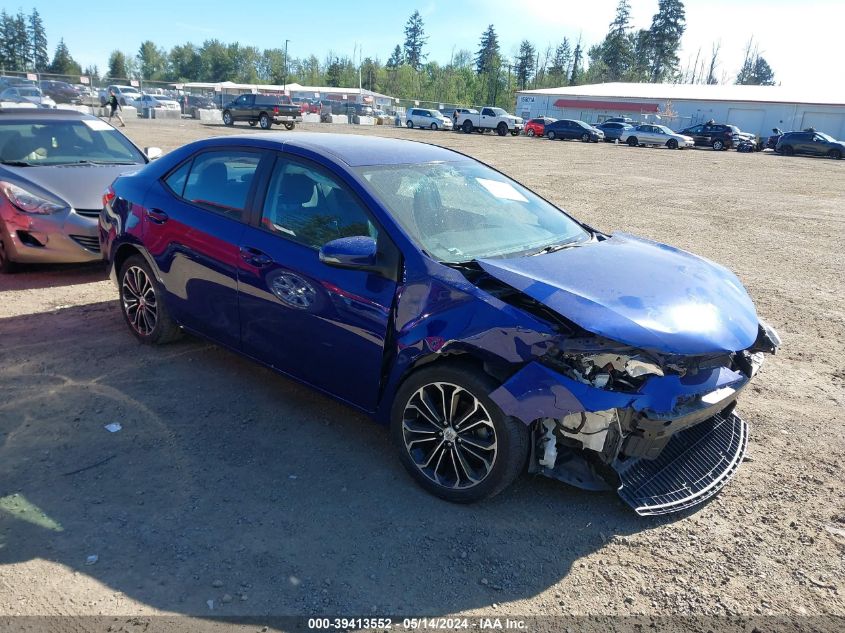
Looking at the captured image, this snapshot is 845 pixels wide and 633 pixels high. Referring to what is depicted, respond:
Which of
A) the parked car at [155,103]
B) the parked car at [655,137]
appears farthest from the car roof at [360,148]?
the parked car at [155,103]

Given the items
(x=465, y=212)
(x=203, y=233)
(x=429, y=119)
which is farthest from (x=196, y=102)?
(x=465, y=212)

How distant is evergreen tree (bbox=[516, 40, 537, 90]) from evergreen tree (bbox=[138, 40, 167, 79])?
72.3m

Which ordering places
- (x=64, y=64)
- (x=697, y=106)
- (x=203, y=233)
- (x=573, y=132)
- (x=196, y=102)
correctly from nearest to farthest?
(x=203, y=233), (x=573, y=132), (x=196, y=102), (x=697, y=106), (x=64, y=64)

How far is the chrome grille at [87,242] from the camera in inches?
252

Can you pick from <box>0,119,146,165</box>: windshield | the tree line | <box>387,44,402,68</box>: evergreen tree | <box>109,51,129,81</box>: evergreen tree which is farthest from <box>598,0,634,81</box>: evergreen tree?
<box>0,119,146,165</box>: windshield

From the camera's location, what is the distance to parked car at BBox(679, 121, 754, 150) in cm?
3959

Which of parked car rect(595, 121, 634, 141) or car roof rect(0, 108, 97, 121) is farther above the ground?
car roof rect(0, 108, 97, 121)

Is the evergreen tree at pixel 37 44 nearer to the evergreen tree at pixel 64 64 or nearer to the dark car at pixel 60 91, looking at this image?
the evergreen tree at pixel 64 64

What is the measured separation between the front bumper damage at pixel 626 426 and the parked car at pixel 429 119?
43.9 metres

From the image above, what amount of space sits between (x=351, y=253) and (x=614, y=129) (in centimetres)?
4293

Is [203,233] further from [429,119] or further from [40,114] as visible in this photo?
[429,119]

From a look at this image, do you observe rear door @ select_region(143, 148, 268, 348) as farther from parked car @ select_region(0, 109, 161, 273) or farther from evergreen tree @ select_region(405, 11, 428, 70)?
evergreen tree @ select_region(405, 11, 428, 70)

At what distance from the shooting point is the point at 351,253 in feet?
10.8

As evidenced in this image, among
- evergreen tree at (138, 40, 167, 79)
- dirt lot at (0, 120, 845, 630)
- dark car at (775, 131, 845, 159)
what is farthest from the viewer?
evergreen tree at (138, 40, 167, 79)
